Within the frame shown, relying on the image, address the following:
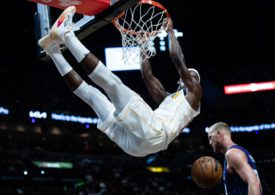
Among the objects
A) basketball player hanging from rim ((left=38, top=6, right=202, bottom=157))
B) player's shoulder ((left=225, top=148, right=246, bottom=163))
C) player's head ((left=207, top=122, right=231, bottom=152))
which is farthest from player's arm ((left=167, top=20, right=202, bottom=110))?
player's shoulder ((left=225, top=148, right=246, bottom=163))

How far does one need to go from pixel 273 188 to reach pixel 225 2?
11392 millimetres

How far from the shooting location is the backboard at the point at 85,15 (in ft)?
16.6

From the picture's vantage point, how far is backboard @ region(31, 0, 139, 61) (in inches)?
199

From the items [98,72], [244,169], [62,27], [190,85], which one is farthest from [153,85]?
[244,169]

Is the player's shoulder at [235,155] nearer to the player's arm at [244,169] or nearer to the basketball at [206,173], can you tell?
the player's arm at [244,169]

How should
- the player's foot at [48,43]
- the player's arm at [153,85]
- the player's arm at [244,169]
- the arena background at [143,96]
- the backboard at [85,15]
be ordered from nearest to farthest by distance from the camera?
1. the player's arm at [244,169]
2. the player's foot at [48,43]
3. the backboard at [85,15]
4. the player's arm at [153,85]
5. the arena background at [143,96]

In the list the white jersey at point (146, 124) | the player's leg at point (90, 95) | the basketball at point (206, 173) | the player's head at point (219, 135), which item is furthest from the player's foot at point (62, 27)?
the basketball at point (206, 173)

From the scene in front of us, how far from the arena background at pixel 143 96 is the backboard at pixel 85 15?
6281 mm

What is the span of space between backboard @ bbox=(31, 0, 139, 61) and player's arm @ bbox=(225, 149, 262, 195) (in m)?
1.88

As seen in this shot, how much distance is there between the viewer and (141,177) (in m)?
21.9

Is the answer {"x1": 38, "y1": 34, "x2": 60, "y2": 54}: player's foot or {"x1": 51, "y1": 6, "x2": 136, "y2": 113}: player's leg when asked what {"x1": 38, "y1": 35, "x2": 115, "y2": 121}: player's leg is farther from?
{"x1": 51, "y1": 6, "x2": 136, "y2": 113}: player's leg

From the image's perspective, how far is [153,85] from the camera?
541cm

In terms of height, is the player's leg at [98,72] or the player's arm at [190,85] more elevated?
the player's leg at [98,72]

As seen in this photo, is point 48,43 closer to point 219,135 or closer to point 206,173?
point 219,135
